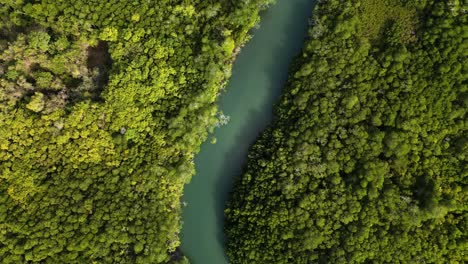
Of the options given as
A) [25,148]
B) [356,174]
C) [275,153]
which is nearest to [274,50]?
[275,153]

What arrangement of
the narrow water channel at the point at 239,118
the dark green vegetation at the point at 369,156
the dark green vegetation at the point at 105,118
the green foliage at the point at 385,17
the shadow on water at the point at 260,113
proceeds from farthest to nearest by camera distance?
the shadow on water at the point at 260,113
the narrow water channel at the point at 239,118
the green foliage at the point at 385,17
the dark green vegetation at the point at 105,118
the dark green vegetation at the point at 369,156

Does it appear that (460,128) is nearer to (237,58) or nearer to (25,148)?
(237,58)

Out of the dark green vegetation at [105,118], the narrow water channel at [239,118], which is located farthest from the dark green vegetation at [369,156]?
the dark green vegetation at [105,118]

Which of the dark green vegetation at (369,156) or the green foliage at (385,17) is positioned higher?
the green foliage at (385,17)

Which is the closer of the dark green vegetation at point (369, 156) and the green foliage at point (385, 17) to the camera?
the dark green vegetation at point (369, 156)

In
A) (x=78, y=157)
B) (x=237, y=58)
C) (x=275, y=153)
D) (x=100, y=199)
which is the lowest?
(x=275, y=153)

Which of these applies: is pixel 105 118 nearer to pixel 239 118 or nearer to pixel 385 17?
pixel 239 118

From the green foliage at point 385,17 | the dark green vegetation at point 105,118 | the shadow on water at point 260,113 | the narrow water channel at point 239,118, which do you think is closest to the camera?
the dark green vegetation at point 105,118

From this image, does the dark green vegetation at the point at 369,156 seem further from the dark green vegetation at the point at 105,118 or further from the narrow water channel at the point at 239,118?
the dark green vegetation at the point at 105,118
